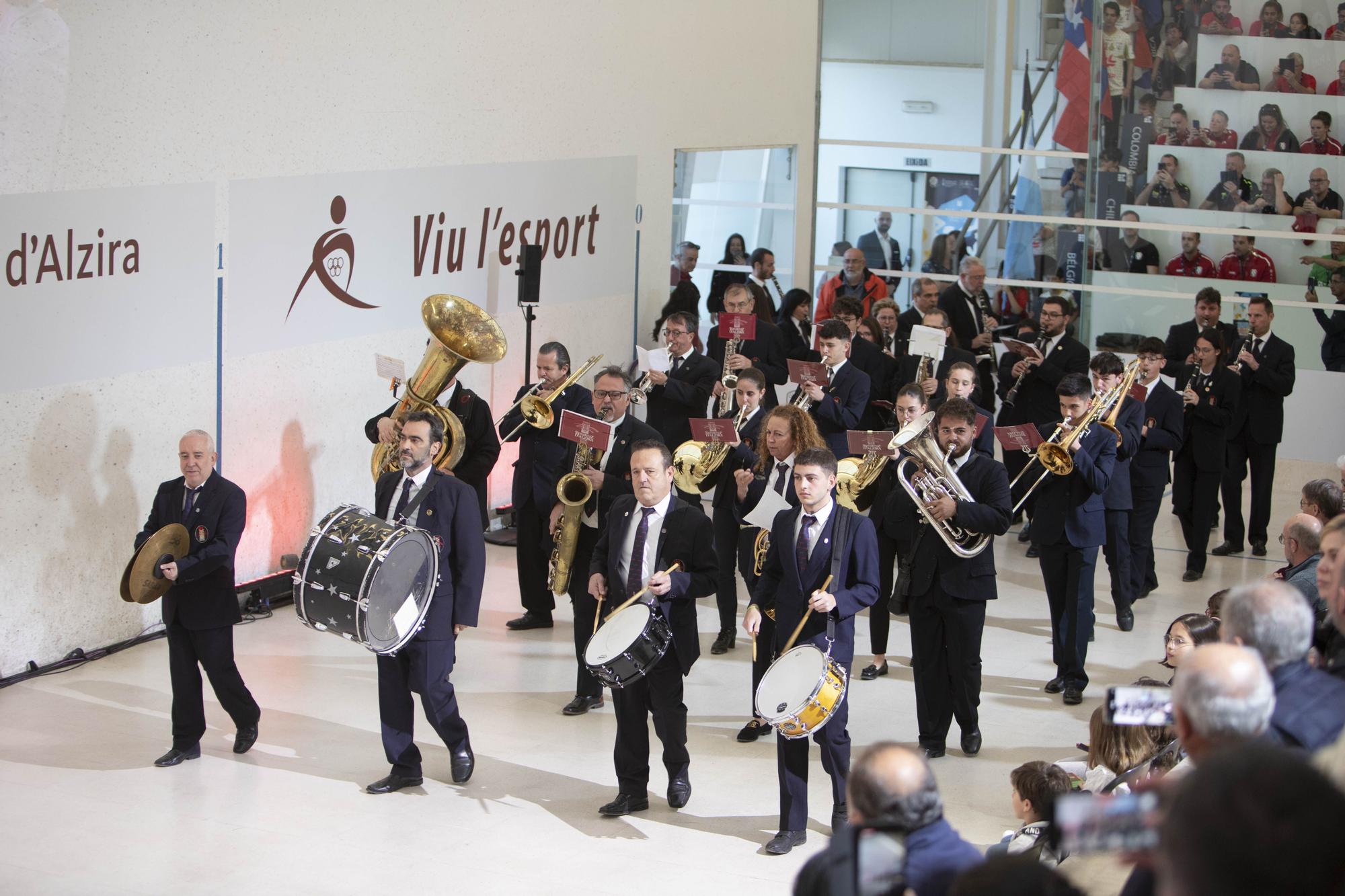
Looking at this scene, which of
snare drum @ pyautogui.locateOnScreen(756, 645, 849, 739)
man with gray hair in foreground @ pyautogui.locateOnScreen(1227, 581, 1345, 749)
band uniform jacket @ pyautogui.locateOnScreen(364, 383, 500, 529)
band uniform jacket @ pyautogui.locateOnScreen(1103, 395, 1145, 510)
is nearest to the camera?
man with gray hair in foreground @ pyautogui.locateOnScreen(1227, 581, 1345, 749)

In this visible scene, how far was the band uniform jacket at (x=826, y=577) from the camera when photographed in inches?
227

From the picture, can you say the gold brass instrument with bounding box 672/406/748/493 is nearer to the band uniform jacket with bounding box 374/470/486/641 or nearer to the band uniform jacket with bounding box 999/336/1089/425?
the band uniform jacket with bounding box 374/470/486/641

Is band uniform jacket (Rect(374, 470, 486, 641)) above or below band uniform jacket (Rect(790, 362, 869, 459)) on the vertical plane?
below

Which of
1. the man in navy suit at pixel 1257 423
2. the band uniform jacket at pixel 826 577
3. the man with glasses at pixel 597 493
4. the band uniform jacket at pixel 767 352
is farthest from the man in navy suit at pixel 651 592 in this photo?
the man in navy suit at pixel 1257 423

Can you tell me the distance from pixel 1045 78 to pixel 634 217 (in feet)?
15.5

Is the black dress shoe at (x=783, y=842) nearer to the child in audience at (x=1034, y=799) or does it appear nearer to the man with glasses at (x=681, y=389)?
the child in audience at (x=1034, y=799)

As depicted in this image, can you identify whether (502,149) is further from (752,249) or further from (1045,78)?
(1045,78)

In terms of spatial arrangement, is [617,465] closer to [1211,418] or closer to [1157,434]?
[1157,434]

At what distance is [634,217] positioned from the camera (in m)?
13.0

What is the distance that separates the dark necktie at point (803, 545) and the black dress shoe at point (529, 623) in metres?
3.49

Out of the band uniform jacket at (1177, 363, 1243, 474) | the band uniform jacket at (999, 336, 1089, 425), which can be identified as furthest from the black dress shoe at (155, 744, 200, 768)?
the band uniform jacket at (1177, 363, 1243, 474)

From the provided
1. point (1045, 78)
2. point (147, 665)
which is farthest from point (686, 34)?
point (147, 665)

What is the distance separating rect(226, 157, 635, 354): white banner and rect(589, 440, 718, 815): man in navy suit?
12.6 feet

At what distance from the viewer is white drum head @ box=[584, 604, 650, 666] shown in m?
5.77
